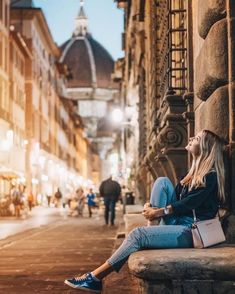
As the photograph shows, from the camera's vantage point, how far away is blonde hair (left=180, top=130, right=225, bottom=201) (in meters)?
5.86

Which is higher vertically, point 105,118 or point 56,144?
point 105,118

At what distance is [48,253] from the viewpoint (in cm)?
1320

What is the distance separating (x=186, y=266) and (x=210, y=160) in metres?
1.06

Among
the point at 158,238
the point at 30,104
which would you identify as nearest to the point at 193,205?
the point at 158,238

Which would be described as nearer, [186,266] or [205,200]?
[186,266]

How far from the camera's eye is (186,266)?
5188mm

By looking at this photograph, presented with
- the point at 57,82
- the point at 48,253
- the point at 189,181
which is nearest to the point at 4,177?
the point at 48,253

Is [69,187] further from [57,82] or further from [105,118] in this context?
[105,118]

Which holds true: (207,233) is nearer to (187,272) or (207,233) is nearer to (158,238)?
(158,238)

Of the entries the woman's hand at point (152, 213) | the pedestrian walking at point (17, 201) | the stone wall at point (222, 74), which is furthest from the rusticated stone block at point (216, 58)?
the pedestrian walking at point (17, 201)

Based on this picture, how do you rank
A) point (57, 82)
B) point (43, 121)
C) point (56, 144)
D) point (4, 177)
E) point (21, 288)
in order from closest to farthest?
1. point (21, 288)
2. point (4, 177)
3. point (43, 121)
4. point (56, 144)
5. point (57, 82)

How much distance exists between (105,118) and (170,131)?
181m

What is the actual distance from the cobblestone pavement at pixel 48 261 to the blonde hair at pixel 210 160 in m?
1.28

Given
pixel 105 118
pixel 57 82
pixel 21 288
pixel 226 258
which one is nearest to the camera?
pixel 226 258
